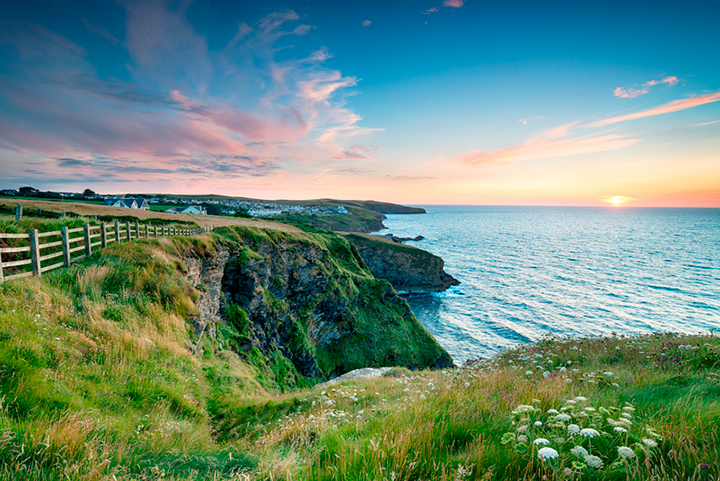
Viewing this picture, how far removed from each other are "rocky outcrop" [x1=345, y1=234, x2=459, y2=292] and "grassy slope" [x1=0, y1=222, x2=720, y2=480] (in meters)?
60.8

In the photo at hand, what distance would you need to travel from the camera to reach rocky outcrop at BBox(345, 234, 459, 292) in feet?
239

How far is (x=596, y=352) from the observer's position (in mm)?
11609

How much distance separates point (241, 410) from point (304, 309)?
2573 cm

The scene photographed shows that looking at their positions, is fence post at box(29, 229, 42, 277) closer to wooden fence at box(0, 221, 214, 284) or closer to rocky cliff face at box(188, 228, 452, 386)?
wooden fence at box(0, 221, 214, 284)

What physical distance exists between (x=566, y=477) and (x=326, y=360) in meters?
34.7

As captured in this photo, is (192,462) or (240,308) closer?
(192,462)

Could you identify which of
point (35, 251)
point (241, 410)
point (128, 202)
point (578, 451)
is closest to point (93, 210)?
point (35, 251)

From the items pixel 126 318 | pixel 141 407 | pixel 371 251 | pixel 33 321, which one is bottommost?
pixel 371 251

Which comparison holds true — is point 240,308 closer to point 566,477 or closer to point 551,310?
point 566,477

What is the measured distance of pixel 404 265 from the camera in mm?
77312

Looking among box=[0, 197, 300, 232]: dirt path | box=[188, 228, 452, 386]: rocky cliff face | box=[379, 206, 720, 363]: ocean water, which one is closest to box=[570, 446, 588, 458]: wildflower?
box=[188, 228, 452, 386]: rocky cliff face

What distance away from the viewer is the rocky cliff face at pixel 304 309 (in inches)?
935

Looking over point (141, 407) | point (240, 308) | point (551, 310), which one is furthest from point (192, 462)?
point (551, 310)

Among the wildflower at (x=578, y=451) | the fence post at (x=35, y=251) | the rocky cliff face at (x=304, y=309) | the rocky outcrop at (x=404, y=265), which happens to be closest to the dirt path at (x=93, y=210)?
the rocky cliff face at (x=304, y=309)
